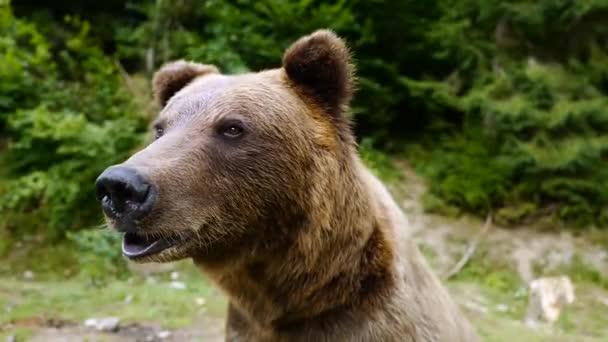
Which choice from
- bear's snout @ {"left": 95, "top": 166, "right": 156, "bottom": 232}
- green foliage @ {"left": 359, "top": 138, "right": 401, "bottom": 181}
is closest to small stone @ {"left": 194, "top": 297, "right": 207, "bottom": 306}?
green foliage @ {"left": 359, "top": 138, "right": 401, "bottom": 181}

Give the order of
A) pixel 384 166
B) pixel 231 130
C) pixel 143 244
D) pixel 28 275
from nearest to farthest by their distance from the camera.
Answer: pixel 143 244 → pixel 231 130 → pixel 28 275 → pixel 384 166

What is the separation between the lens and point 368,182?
9.66 ft

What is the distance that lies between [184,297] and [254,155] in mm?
4366

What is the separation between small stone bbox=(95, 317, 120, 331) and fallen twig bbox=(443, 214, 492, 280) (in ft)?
14.0

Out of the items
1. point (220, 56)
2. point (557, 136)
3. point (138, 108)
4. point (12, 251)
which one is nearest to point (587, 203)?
point (557, 136)

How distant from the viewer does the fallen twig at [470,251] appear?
322 inches

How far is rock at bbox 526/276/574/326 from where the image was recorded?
6.66 metres

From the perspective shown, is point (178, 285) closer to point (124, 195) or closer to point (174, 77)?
point (174, 77)

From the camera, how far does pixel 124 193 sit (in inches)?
83.8

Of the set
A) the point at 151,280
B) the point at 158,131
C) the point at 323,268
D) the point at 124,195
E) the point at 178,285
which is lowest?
the point at 151,280

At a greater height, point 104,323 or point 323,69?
point 323,69

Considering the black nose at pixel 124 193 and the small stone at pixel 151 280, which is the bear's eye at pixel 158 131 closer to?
the black nose at pixel 124 193

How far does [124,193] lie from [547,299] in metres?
5.86

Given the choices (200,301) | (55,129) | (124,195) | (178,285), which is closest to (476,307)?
(200,301)
